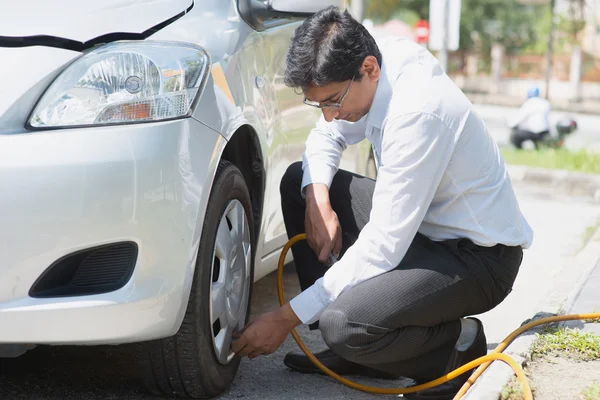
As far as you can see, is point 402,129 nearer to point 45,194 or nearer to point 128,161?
point 128,161

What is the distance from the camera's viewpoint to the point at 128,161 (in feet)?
7.58

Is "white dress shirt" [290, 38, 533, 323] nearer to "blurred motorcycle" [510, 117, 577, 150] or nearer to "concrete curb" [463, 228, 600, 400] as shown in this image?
"concrete curb" [463, 228, 600, 400]

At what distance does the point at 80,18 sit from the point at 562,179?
21.6ft

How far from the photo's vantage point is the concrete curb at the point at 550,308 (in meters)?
2.65

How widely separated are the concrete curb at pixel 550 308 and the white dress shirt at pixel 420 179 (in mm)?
353

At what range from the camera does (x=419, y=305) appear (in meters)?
2.79

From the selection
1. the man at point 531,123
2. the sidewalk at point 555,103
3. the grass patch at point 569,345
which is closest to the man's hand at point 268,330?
the grass patch at point 569,345

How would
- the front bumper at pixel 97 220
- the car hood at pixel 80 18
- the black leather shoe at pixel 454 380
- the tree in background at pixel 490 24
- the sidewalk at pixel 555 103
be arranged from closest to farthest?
the front bumper at pixel 97 220 < the car hood at pixel 80 18 < the black leather shoe at pixel 454 380 < the sidewalk at pixel 555 103 < the tree in background at pixel 490 24

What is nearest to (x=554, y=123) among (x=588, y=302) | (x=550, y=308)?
(x=588, y=302)

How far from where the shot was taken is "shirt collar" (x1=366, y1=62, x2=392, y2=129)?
2.78 meters

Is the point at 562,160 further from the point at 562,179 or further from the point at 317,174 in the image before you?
the point at 317,174

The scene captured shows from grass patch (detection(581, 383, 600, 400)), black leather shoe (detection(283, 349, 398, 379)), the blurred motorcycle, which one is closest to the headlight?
black leather shoe (detection(283, 349, 398, 379))

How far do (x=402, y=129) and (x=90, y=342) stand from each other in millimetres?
1063

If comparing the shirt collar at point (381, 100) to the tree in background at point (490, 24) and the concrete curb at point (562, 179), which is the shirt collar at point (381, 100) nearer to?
the concrete curb at point (562, 179)
